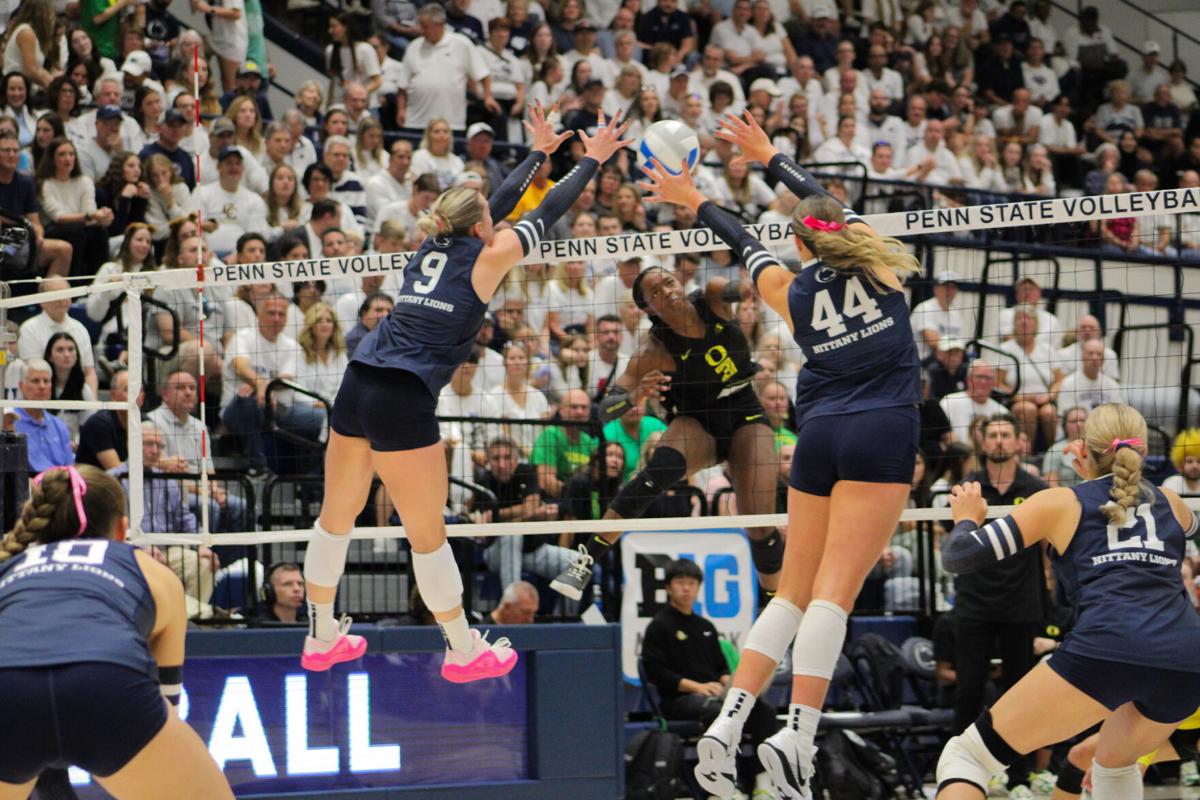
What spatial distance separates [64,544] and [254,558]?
14.8 ft

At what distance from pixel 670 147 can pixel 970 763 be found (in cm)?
309

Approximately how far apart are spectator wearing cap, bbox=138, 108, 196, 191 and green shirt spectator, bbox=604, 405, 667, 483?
4.28 meters

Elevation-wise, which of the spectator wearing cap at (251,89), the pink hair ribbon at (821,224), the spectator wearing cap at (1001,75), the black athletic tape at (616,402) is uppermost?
the spectator wearing cap at (1001,75)

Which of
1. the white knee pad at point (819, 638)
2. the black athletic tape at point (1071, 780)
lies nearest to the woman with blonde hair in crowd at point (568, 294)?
the black athletic tape at point (1071, 780)

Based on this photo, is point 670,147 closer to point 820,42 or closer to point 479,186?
point 479,186

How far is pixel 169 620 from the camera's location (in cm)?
530

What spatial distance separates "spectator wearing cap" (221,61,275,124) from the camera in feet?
45.1

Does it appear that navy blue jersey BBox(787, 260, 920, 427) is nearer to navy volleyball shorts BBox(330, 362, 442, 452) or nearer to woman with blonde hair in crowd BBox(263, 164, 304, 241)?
navy volleyball shorts BBox(330, 362, 442, 452)

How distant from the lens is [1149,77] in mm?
20969

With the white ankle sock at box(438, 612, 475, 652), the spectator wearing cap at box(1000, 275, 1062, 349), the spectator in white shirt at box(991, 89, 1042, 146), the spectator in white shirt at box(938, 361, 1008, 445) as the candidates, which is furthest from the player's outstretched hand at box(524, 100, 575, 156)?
the spectator in white shirt at box(991, 89, 1042, 146)

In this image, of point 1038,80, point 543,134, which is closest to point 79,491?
point 543,134

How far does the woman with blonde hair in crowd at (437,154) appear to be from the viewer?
44.6 feet

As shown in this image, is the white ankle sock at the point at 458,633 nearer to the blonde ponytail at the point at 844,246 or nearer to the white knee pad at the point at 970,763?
the white knee pad at the point at 970,763

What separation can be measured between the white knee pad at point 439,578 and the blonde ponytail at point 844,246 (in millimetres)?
2196
